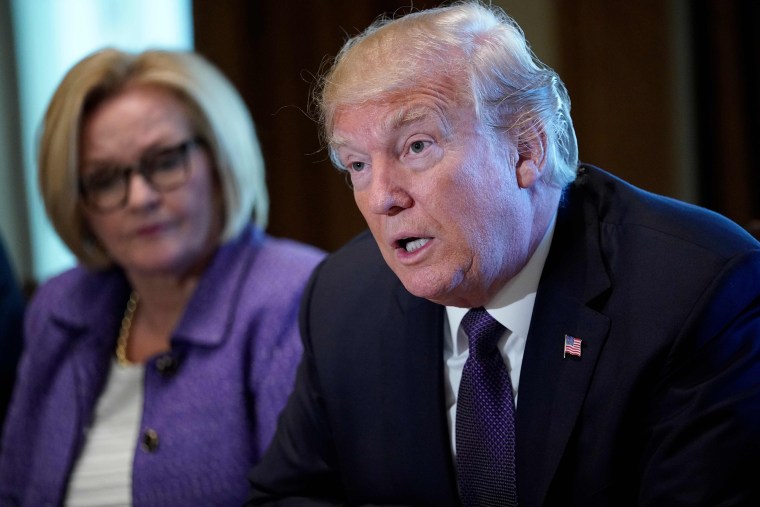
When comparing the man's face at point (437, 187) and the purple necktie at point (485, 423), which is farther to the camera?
the purple necktie at point (485, 423)

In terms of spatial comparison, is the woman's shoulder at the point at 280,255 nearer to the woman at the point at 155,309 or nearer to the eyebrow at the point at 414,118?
the woman at the point at 155,309

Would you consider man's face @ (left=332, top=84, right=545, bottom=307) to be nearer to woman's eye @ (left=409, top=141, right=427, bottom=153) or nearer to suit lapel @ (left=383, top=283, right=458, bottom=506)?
woman's eye @ (left=409, top=141, right=427, bottom=153)

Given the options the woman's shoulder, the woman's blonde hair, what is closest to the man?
the woman's shoulder

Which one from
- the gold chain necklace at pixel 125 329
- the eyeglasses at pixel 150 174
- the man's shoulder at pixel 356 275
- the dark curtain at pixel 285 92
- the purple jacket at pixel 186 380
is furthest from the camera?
the dark curtain at pixel 285 92

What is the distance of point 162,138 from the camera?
2211mm

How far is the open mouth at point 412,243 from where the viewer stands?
54.9 inches

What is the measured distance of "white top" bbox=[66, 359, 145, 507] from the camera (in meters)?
2.15

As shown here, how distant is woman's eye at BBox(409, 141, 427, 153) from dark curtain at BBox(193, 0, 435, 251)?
2.19 meters

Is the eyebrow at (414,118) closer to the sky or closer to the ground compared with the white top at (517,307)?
closer to the sky

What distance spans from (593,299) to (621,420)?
19 centimetres

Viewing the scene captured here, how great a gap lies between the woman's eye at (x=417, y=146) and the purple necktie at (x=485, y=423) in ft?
1.01

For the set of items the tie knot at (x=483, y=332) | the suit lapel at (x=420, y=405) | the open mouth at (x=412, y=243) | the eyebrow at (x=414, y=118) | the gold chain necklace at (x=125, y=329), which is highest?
the eyebrow at (x=414, y=118)

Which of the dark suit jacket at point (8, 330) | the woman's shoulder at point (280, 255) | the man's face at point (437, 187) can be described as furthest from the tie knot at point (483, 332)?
the dark suit jacket at point (8, 330)

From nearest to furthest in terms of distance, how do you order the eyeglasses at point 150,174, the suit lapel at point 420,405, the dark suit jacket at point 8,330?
the suit lapel at point 420,405, the eyeglasses at point 150,174, the dark suit jacket at point 8,330
